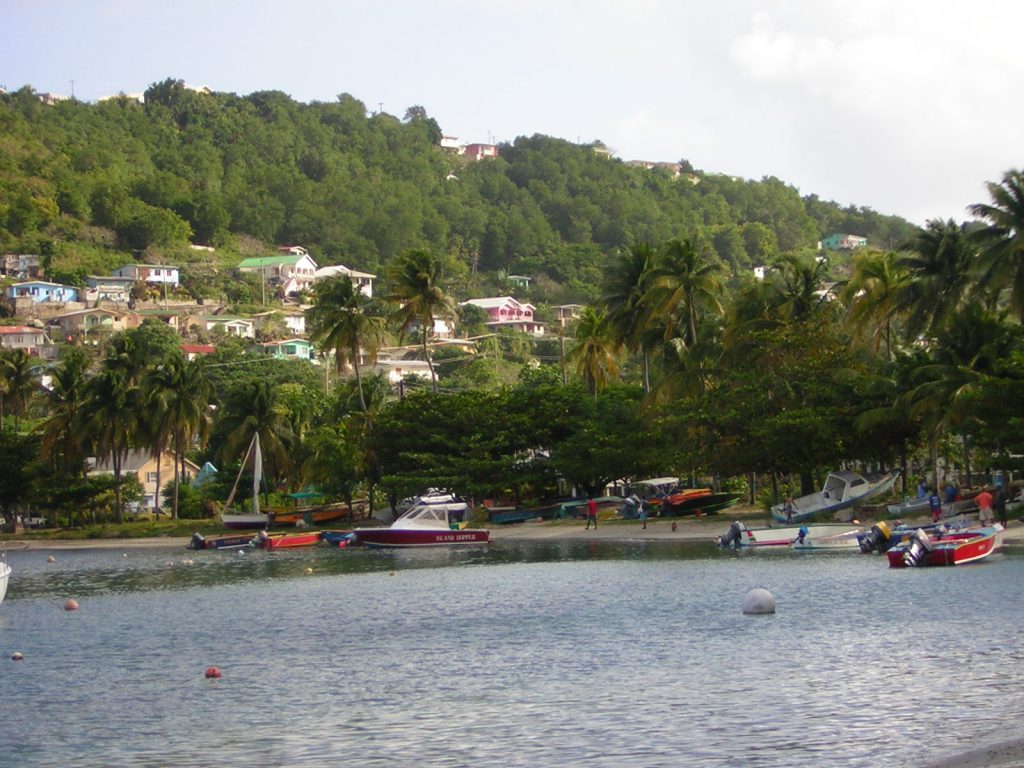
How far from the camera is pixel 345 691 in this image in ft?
98.9

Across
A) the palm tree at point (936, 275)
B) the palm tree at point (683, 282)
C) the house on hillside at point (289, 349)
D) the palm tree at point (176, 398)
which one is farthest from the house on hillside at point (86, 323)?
the palm tree at point (936, 275)

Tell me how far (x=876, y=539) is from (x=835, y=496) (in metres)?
14.7

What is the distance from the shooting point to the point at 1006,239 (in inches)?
2655

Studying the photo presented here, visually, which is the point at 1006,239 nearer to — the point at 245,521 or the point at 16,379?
the point at 245,521

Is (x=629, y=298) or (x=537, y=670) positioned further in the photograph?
(x=629, y=298)

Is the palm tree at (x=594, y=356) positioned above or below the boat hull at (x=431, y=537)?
above

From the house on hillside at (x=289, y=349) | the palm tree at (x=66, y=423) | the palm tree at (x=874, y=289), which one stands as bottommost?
the palm tree at (x=66, y=423)

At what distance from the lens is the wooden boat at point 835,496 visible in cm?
6919

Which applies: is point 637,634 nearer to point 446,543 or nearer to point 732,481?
point 446,543

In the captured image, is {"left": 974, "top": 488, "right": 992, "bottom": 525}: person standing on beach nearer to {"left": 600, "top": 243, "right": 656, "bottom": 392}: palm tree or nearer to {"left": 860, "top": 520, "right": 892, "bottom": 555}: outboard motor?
{"left": 860, "top": 520, "right": 892, "bottom": 555}: outboard motor

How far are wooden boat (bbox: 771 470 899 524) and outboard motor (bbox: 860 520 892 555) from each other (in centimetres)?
1295

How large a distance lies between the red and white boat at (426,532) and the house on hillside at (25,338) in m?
119

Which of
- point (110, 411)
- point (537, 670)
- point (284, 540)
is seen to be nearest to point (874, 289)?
point (284, 540)

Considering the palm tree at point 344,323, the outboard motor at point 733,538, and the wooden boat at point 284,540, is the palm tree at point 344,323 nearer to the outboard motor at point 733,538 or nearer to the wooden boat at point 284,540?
the wooden boat at point 284,540
